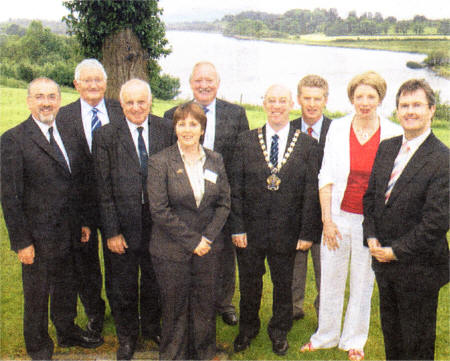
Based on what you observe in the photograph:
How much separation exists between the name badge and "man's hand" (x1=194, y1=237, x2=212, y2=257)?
44 centimetres

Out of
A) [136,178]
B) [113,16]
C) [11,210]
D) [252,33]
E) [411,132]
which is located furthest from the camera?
[252,33]

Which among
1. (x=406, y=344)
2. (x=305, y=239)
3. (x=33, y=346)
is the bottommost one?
(x=33, y=346)

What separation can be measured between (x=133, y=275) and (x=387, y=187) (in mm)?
2139

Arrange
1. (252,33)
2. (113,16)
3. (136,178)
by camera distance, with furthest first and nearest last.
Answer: (252,33), (113,16), (136,178)

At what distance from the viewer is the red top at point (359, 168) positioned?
343 centimetres

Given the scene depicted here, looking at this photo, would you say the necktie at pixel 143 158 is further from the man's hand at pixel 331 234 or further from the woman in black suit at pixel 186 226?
the man's hand at pixel 331 234

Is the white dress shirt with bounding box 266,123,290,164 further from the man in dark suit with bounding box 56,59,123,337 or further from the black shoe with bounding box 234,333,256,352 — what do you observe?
the black shoe with bounding box 234,333,256,352

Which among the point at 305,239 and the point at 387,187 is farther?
the point at 305,239

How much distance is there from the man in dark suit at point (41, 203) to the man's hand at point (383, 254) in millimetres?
2382

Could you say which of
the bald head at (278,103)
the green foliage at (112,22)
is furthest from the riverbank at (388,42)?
the bald head at (278,103)

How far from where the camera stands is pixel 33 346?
366 centimetres

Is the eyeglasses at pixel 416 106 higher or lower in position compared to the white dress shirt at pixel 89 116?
higher

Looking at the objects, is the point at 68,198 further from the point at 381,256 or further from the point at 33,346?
the point at 381,256

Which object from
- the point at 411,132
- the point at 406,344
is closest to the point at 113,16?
the point at 411,132
